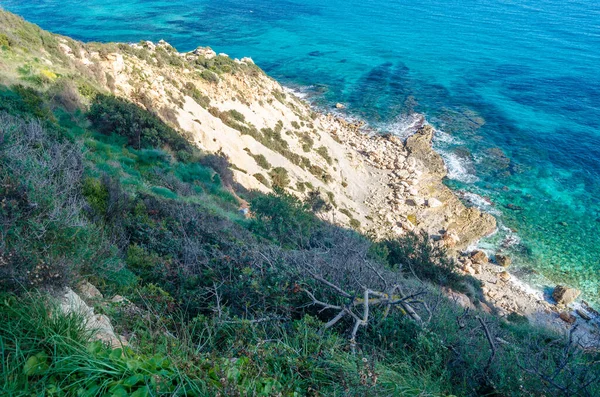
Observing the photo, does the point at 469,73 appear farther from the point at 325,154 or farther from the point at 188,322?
the point at 188,322

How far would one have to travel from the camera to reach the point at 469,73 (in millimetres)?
51781

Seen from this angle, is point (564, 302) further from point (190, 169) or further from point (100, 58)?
point (100, 58)

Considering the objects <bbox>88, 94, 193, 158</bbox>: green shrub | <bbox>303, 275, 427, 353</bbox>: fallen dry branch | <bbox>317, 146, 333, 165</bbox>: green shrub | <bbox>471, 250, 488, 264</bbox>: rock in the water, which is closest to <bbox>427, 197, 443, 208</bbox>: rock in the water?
<bbox>471, 250, 488, 264</bbox>: rock in the water

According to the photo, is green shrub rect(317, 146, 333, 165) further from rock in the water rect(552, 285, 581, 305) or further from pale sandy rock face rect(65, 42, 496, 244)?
rock in the water rect(552, 285, 581, 305)

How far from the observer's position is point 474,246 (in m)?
25.0

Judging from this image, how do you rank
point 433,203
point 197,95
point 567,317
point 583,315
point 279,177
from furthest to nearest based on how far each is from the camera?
1. point 433,203
2. point 197,95
3. point 279,177
4. point 583,315
5. point 567,317

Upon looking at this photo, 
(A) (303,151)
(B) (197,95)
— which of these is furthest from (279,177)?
(B) (197,95)

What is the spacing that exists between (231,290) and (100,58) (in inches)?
842

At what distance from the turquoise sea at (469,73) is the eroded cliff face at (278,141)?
8.71 feet

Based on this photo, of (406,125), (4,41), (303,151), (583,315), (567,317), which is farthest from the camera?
(406,125)

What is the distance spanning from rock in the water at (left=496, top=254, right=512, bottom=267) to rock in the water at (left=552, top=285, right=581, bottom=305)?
2867 mm

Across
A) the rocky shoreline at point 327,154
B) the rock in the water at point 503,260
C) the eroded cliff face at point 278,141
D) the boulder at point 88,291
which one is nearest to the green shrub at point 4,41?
the eroded cliff face at point 278,141

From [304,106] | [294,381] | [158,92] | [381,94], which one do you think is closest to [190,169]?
[158,92]

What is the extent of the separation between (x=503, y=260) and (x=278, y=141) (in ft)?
56.4
